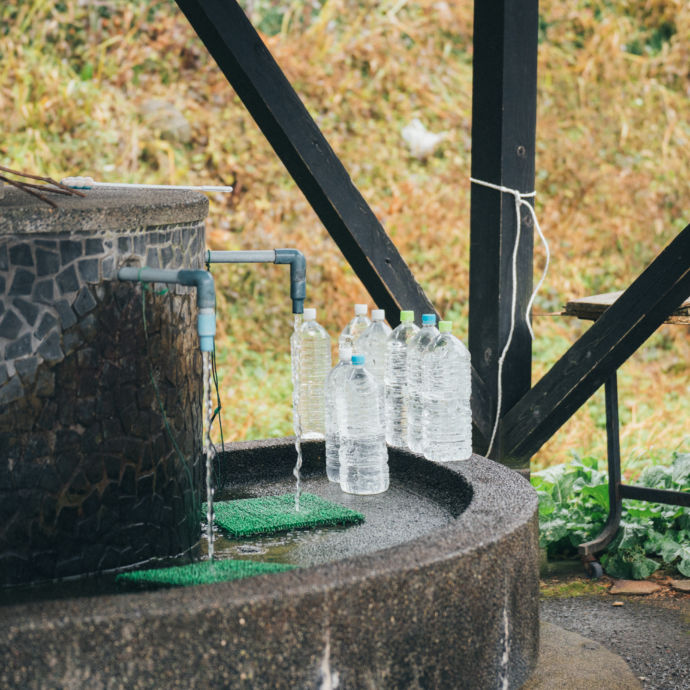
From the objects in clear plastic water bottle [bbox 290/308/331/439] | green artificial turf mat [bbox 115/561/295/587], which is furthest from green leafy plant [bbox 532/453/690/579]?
green artificial turf mat [bbox 115/561/295/587]

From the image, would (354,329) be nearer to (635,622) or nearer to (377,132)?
(635,622)

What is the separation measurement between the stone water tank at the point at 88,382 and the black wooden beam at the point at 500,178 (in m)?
1.33

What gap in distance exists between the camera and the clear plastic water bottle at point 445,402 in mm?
3469

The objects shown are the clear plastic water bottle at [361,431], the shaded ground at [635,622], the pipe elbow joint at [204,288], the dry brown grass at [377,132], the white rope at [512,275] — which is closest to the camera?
the pipe elbow joint at [204,288]

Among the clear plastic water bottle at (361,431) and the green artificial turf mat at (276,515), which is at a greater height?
the clear plastic water bottle at (361,431)

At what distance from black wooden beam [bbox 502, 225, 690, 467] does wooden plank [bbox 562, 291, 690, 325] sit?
0.83 feet

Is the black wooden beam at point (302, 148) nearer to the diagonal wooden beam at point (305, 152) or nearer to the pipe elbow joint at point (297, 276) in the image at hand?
the diagonal wooden beam at point (305, 152)

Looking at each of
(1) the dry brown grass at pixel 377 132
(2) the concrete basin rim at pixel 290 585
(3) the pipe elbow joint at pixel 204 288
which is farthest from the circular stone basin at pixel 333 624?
(1) the dry brown grass at pixel 377 132

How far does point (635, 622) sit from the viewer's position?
362cm

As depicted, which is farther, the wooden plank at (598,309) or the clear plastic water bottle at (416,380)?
the wooden plank at (598,309)

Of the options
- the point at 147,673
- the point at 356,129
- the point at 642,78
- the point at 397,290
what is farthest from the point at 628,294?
the point at 642,78

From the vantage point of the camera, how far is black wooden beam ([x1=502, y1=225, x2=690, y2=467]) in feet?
11.8

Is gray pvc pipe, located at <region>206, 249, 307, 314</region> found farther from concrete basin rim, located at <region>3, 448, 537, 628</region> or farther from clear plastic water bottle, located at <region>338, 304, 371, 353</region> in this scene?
concrete basin rim, located at <region>3, 448, 537, 628</region>

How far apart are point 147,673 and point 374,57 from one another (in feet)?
26.2
